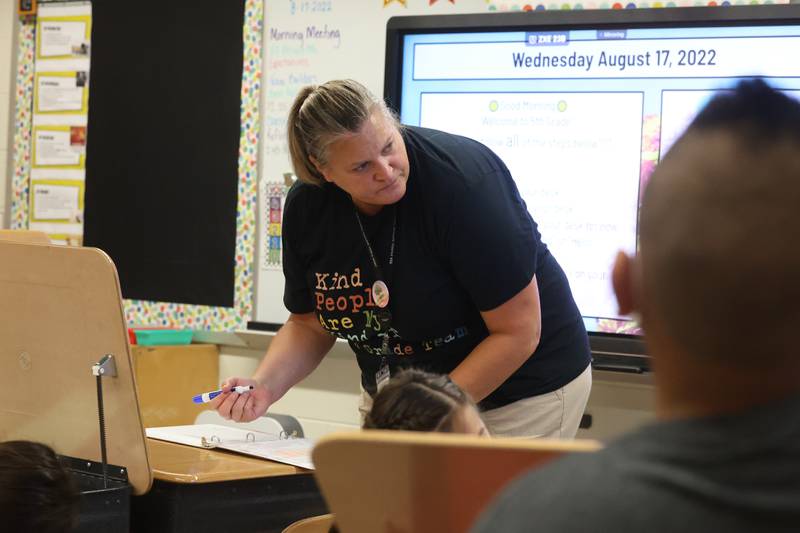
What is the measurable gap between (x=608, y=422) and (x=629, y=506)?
2.44m

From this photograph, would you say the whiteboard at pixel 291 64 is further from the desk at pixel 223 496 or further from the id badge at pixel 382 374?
the desk at pixel 223 496

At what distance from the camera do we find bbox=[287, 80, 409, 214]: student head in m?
1.81

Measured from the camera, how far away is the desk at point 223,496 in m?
1.68

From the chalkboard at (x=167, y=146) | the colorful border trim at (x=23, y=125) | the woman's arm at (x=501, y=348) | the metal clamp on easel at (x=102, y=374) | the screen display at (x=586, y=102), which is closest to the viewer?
the metal clamp on easel at (x=102, y=374)

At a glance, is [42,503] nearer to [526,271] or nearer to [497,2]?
[526,271]

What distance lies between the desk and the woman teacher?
181mm

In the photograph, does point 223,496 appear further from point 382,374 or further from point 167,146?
point 167,146

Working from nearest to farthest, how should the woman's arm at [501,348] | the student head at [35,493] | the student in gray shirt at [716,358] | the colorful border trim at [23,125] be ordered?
the student in gray shirt at [716,358] → the student head at [35,493] → the woman's arm at [501,348] → the colorful border trim at [23,125]

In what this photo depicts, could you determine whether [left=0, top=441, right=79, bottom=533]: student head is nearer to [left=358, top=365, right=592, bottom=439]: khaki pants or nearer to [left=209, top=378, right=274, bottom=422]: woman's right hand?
[left=209, top=378, right=274, bottom=422]: woman's right hand

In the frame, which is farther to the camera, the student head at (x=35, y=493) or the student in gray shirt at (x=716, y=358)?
the student head at (x=35, y=493)

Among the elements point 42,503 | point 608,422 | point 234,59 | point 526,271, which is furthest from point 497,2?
Result: point 42,503

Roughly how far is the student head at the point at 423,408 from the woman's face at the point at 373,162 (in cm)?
43

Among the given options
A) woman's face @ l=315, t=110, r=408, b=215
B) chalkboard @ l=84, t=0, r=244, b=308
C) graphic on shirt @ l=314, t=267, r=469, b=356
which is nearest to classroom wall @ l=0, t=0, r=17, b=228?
chalkboard @ l=84, t=0, r=244, b=308

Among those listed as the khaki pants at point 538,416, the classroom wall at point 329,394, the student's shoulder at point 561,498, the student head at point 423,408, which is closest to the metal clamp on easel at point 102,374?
the student head at point 423,408
